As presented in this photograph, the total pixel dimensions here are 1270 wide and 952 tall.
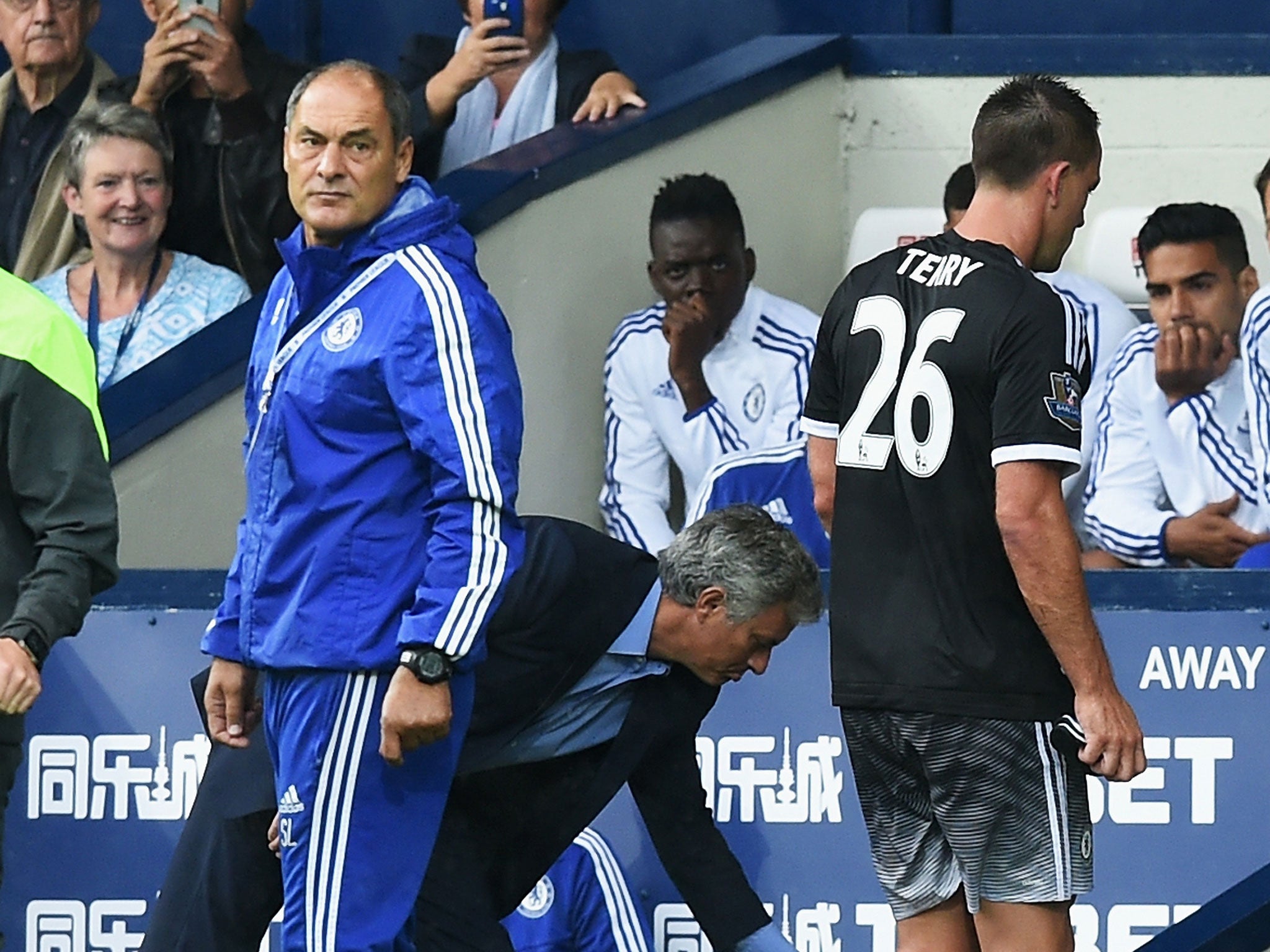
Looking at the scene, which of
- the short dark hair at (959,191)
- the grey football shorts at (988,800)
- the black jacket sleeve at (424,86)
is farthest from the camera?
the black jacket sleeve at (424,86)

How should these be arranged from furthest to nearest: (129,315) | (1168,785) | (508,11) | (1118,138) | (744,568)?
(1118,138), (508,11), (129,315), (1168,785), (744,568)

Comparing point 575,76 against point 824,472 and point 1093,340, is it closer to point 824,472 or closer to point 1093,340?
point 1093,340

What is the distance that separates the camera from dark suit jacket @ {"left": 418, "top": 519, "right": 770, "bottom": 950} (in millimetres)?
4117

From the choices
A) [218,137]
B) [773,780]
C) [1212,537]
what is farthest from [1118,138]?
[773,780]

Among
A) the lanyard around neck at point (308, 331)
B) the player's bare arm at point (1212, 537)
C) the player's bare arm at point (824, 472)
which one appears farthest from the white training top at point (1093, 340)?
the lanyard around neck at point (308, 331)

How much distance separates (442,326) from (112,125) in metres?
3.12

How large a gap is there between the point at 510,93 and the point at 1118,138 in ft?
6.66

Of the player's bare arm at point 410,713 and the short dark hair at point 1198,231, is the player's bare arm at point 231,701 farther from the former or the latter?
the short dark hair at point 1198,231

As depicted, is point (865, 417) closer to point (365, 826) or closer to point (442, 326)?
point (442, 326)

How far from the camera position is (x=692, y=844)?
4230 millimetres

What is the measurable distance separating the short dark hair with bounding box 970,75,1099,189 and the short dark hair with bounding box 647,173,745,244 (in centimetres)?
282

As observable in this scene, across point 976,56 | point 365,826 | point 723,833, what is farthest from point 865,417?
point 976,56

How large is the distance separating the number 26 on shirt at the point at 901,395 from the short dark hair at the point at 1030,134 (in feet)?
0.86

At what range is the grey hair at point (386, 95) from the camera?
149 inches
